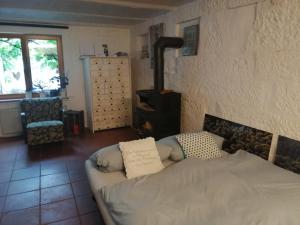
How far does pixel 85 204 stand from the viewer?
7.57ft

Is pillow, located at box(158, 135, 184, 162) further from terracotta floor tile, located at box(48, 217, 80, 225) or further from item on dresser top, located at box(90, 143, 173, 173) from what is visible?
terracotta floor tile, located at box(48, 217, 80, 225)

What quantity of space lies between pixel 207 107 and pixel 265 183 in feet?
4.58

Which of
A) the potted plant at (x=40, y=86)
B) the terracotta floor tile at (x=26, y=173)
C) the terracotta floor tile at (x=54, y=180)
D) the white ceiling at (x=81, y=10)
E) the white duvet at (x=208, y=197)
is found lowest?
the terracotta floor tile at (x=54, y=180)

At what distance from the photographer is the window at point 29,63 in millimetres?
4234

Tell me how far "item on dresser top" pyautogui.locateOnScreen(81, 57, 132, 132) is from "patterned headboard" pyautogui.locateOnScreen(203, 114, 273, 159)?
2.28m

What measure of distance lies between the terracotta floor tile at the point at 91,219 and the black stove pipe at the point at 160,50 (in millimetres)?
1973

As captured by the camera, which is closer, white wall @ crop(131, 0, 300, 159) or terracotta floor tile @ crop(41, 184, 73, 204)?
white wall @ crop(131, 0, 300, 159)

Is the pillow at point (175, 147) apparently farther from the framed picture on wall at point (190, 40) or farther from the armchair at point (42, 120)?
the armchair at point (42, 120)

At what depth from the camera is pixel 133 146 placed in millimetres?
2146

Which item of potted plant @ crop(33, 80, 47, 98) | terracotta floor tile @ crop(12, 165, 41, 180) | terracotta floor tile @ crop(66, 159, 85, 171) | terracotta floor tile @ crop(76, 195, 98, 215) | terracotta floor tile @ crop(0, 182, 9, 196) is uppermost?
potted plant @ crop(33, 80, 47, 98)

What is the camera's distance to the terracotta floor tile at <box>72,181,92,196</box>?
2502 mm

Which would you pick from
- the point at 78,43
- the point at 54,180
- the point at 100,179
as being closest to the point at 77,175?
the point at 54,180

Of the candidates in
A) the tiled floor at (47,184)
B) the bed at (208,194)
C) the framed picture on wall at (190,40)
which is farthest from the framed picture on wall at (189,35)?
the tiled floor at (47,184)

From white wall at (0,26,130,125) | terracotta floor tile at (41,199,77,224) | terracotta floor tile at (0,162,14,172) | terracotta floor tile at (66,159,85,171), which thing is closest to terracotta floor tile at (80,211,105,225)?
terracotta floor tile at (41,199,77,224)
